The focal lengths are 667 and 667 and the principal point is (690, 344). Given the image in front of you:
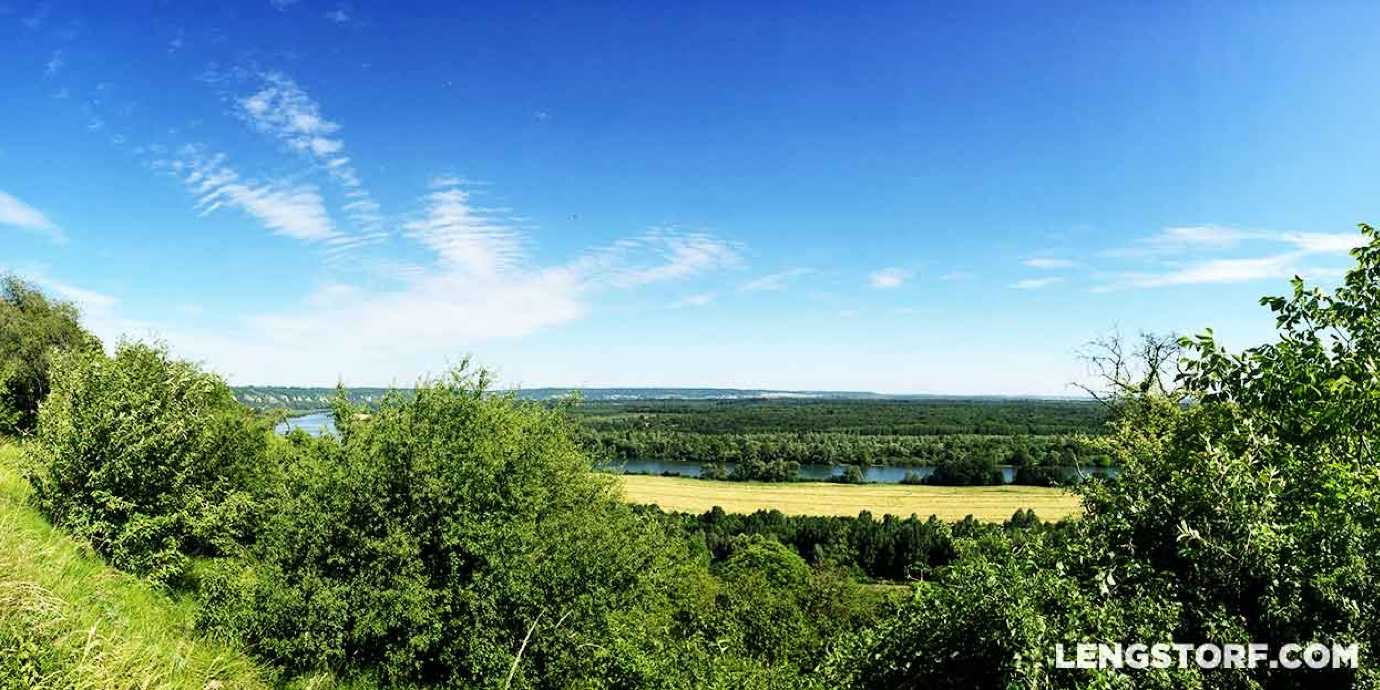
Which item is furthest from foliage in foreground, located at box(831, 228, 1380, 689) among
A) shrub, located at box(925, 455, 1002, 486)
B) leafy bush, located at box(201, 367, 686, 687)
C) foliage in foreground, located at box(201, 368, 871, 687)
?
shrub, located at box(925, 455, 1002, 486)

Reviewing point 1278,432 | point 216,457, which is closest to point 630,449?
point 216,457

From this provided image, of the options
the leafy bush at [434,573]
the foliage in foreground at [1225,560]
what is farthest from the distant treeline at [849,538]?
the foliage in foreground at [1225,560]

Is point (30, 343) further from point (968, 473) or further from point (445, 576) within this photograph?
point (968, 473)

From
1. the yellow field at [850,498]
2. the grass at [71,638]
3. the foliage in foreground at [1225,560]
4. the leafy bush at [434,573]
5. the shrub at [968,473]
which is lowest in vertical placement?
the yellow field at [850,498]

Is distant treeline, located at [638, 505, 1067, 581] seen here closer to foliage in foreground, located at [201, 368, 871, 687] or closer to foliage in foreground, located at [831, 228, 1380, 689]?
foliage in foreground, located at [201, 368, 871, 687]

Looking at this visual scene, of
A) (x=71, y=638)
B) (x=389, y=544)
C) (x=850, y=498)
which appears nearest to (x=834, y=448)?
(x=850, y=498)

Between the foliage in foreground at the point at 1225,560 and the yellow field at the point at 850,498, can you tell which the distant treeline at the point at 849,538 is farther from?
the foliage in foreground at the point at 1225,560
